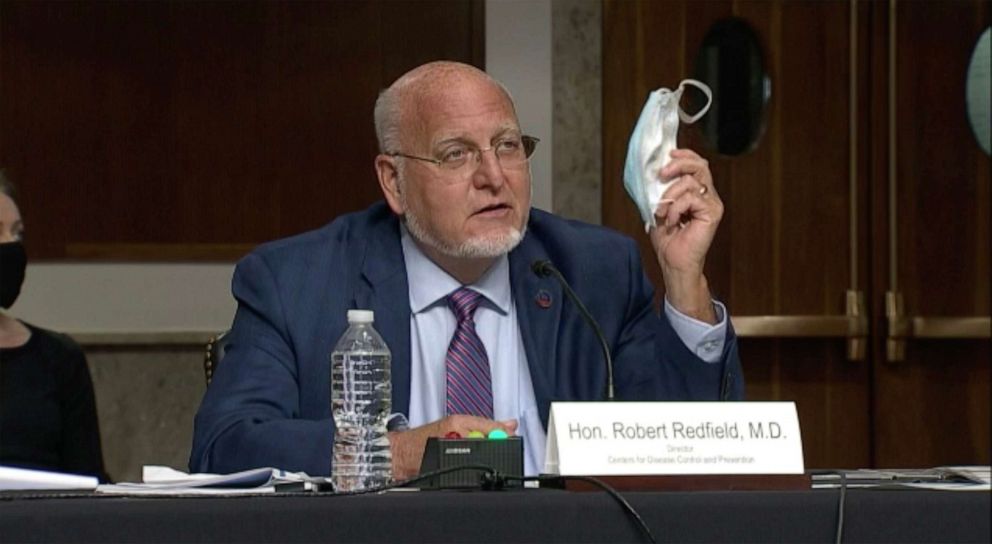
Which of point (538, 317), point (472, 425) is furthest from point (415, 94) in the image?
point (472, 425)

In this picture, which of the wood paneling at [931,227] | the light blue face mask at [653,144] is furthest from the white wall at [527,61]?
the light blue face mask at [653,144]

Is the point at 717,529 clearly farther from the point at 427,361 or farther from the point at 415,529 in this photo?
the point at 427,361

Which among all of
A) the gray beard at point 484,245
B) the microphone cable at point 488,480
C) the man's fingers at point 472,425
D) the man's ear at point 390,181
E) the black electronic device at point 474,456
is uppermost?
the man's ear at point 390,181

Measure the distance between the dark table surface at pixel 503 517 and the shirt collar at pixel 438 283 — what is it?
0.88 m

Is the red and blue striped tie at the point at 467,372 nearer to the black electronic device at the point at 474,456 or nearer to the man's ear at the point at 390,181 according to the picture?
the man's ear at the point at 390,181

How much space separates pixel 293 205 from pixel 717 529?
2898 mm

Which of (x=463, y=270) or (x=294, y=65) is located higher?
(x=294, y=65)

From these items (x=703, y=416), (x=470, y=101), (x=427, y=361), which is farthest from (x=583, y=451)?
(x=470, y=101)

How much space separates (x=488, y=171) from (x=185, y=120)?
6.54 feet

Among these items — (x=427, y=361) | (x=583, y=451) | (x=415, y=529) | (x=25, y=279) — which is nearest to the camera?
(x=415, y=529)

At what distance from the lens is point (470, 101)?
101 inches

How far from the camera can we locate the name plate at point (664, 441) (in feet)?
5.50

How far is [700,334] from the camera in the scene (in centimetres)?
235

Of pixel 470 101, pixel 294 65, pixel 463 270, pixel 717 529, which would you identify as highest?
pixel 294 65
